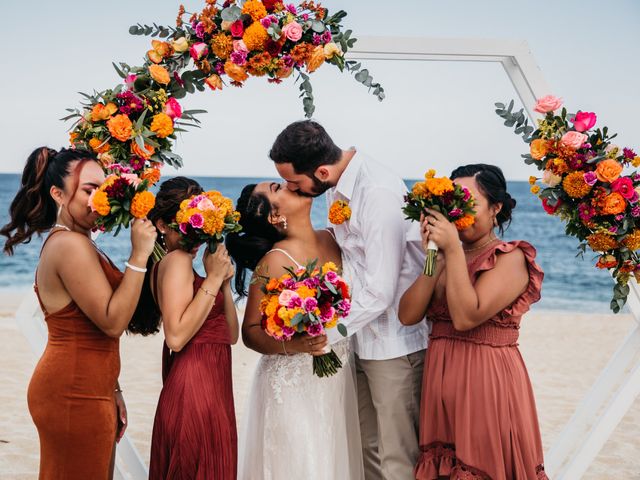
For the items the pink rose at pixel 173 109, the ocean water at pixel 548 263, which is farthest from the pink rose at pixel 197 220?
the ocean water at pixel 548 263

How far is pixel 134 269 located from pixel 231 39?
5.28 ft

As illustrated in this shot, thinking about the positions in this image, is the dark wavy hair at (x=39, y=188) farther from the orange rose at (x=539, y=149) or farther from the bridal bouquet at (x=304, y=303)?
the orange rose at (x=539, y=149)

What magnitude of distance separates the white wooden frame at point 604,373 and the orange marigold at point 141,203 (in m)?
1.44

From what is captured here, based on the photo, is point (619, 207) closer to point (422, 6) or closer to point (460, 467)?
point (460, 467)

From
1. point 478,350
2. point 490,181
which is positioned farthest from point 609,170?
point 478,350

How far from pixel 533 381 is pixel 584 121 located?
320 inches

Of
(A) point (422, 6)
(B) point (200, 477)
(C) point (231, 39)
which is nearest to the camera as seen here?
(B) point (200, 477)

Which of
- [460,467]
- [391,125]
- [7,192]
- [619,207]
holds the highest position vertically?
[7,192]

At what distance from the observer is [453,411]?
3.88m

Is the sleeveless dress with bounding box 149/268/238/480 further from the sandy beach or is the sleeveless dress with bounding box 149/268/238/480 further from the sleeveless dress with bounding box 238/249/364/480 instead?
the sandy beach

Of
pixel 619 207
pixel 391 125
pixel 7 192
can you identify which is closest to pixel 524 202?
pixel 391 125

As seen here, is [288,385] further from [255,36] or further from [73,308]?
[255,36]

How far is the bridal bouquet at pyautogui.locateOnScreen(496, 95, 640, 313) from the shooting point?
13.5 ft

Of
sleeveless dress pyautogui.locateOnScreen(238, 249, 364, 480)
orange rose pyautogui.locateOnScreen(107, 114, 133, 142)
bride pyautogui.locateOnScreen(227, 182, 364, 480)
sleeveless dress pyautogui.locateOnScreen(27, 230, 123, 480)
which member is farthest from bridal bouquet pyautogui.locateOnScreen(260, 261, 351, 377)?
orange rose pyautogui.locateOnScreen(107, 114, 133, 142)
